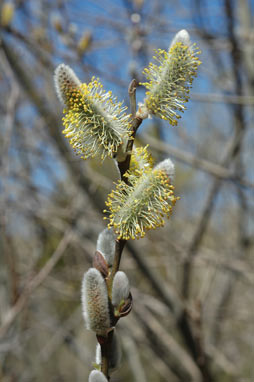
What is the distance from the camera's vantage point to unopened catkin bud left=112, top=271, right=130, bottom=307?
29.2 inches

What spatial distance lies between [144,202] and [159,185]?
53 mm

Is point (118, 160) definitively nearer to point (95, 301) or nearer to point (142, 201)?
point (142, 201)

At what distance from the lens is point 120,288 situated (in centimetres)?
75

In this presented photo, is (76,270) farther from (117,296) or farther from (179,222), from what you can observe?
(117,296)

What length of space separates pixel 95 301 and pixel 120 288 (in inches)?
2.3

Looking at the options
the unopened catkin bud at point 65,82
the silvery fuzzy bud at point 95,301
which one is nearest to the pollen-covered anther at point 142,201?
the silvery fuzzy bud at point 95,301

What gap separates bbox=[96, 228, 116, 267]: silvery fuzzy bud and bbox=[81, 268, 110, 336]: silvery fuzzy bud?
0.06 metres

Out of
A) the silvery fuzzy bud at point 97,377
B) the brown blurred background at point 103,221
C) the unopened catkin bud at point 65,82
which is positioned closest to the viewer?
the silvery fuzzy bud at point 97,377

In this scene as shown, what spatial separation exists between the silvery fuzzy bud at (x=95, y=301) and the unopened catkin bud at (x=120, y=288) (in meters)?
0.02

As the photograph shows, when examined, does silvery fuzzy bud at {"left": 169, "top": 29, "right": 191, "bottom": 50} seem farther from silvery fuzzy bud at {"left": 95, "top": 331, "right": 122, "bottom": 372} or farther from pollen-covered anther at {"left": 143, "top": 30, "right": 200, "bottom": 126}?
silvery fuzzy bud at {"left": 95, "top": 331, "right": 122, "bottom": 372}

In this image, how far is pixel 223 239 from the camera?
15.6 ft

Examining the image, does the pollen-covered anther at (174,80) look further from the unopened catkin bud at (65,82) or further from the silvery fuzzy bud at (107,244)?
the silvery fuzzy bud at (107,244)

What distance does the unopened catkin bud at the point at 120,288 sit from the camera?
2.44 ft

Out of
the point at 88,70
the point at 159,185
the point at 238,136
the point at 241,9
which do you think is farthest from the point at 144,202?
the point at 241,9
